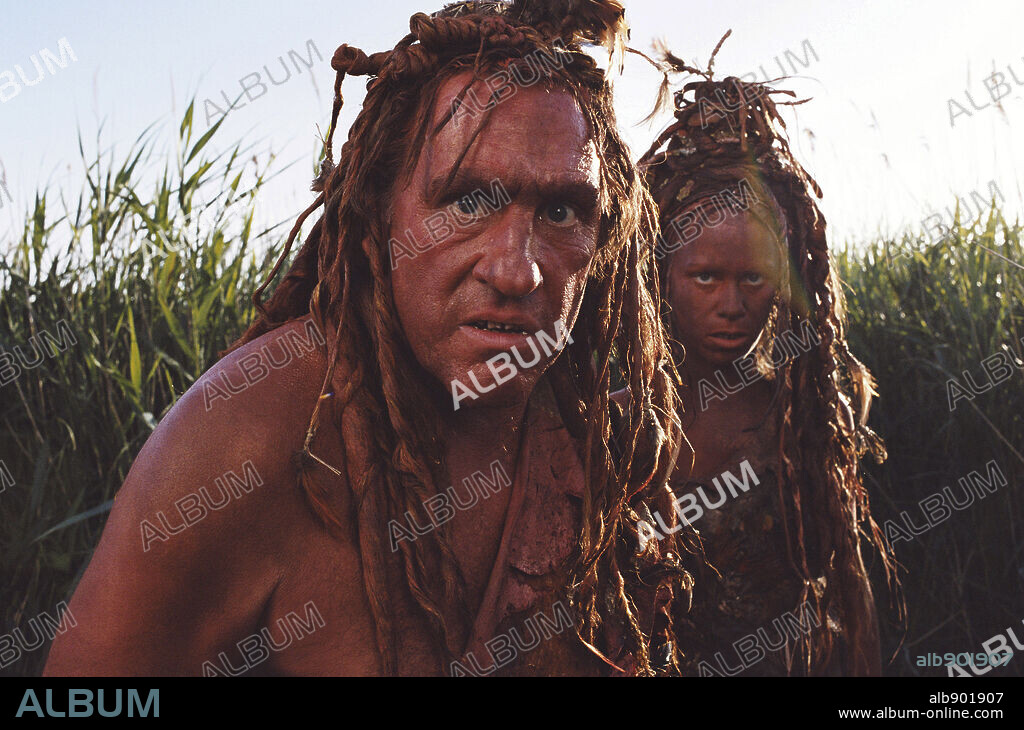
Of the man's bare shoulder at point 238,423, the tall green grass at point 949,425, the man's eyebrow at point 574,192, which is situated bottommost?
the tall green grass at point 949,425

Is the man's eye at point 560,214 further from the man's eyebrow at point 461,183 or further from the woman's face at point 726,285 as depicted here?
the woman's face at point 726,285

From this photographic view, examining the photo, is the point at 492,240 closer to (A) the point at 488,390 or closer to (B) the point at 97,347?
(A) the point at 488,390

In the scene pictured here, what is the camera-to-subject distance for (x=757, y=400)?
2.88m

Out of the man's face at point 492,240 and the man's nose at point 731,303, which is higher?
the man's face at point 492,240

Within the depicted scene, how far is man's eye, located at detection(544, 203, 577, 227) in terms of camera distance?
1743mm

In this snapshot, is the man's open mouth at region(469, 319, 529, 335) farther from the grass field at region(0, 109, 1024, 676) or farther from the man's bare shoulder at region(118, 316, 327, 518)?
the grass field at region(0, 109, 1024, 676)

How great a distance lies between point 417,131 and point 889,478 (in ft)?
9.46

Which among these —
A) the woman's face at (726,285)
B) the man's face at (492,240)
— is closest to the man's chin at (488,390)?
the man's face at (492,240)

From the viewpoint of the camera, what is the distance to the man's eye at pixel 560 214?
1.74 meters

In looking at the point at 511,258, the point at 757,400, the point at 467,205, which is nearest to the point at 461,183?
the point at 467,205

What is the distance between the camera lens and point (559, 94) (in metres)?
1.76

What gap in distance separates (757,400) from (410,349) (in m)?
1.48

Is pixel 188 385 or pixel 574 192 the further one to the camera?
pixel 188 385
